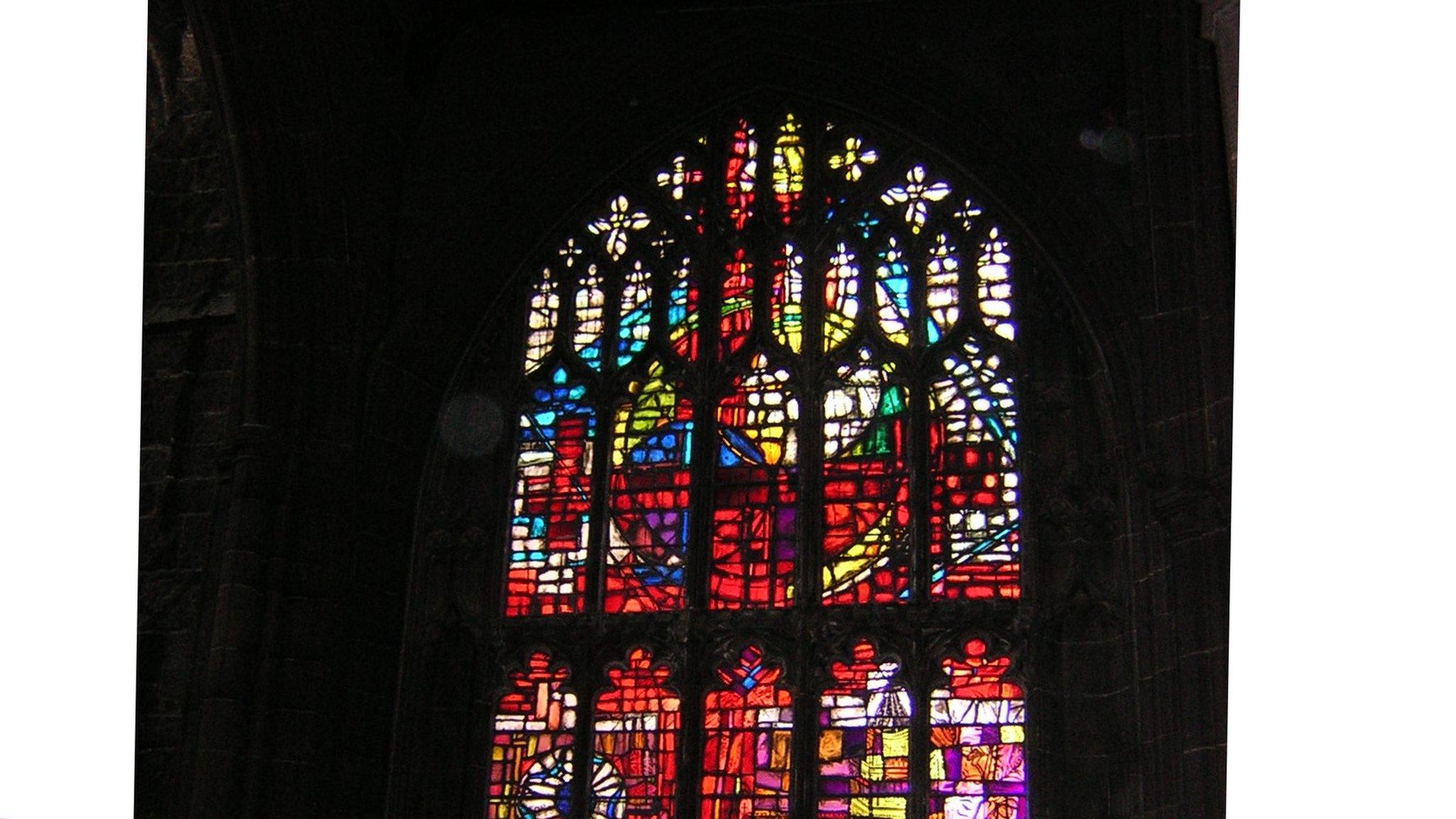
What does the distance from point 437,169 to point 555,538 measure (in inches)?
85.2

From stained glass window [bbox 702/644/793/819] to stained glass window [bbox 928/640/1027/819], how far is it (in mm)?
718

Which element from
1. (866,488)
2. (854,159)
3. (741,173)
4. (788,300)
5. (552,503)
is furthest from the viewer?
(741,173)

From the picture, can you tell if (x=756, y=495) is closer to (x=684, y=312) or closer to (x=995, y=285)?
(x=684, y=312)

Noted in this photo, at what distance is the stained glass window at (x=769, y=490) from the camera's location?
898cm

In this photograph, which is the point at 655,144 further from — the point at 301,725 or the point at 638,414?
the point at 301,725

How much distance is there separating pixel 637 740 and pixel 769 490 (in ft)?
4.64

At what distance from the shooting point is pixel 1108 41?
9805 mm

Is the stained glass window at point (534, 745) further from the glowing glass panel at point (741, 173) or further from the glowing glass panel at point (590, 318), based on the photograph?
the glowing glass panel at point (741, 173)

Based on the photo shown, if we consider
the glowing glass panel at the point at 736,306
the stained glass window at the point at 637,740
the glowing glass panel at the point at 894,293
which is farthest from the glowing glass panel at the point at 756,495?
the glowing glass panel at the point at 894,293

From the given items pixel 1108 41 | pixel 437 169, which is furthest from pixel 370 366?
pixel 1108 41

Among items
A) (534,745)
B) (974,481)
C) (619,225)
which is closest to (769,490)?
(974,481)

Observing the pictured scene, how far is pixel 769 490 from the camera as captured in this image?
9.57 metres

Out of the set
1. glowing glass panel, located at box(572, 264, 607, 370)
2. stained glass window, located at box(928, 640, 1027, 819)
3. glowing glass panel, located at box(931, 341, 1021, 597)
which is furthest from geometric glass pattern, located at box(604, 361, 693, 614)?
stained glass window, located at box(928, 640, 1027, 819)

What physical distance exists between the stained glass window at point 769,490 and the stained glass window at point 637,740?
0.5 inches
